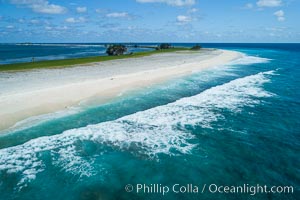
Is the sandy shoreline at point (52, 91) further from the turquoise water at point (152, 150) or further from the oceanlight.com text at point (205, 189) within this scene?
the oceanlight.com text at point (205, 189)

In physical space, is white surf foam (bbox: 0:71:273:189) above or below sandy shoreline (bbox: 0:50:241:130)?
below

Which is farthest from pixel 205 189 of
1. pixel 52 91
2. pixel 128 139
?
pixel 52 91

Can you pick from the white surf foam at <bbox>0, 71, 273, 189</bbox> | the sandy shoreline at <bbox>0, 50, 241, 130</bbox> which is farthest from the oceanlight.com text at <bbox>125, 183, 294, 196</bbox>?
the sandy shoreline at <bbox>0, 50, 241, 130</bbox>

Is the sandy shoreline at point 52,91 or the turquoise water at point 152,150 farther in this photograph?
the sandy shoreline at point 52,91

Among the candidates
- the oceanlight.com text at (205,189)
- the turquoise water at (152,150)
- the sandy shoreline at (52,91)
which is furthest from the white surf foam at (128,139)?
the sandy shoreline at (52,91)

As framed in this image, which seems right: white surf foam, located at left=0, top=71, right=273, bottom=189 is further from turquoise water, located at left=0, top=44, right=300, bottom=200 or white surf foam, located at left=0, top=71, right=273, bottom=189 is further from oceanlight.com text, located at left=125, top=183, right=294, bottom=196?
oceanlight.com text, located at left=125, top=183, right=294, bottom=196

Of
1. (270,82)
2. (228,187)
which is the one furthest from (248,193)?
(270,82)
